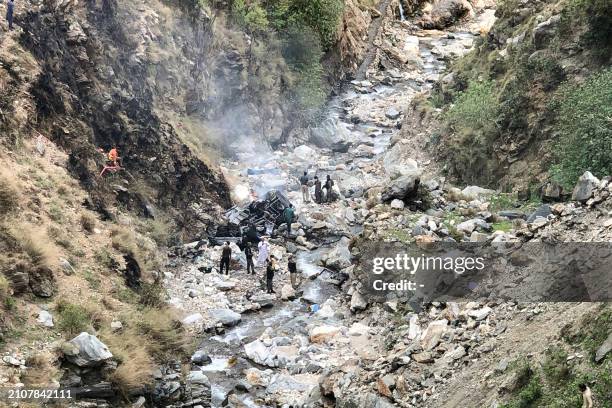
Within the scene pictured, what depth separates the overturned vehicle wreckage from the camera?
16922 millimetres

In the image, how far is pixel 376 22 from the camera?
124ft

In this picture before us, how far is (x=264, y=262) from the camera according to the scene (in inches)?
620

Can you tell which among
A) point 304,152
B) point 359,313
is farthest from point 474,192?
point 304,152

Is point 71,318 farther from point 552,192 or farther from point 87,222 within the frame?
point 552,192

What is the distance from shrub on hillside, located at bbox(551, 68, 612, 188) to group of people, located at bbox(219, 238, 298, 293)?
641 centimetres

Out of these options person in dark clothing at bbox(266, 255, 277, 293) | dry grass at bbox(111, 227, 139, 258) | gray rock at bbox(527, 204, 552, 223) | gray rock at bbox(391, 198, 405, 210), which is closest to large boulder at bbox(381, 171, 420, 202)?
gray rock at bbox(391, 198, 405, 210)

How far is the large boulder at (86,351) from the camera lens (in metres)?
8.72

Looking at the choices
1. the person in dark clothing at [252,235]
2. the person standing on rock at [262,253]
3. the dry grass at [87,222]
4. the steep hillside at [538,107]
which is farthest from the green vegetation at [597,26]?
the dry grass at [87,222]

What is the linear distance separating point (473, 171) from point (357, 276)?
6154 mm

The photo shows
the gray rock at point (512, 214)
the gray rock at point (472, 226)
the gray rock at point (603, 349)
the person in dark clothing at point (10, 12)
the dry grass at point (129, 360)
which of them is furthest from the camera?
the person in dark clothing at point (10, 12)

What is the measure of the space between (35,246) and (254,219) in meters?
8.46

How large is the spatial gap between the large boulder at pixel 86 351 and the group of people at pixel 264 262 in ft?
19.3

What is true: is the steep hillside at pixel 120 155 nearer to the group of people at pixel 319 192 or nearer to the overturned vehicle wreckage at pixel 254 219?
the overturned vehicle wreckage at pixel 254 219

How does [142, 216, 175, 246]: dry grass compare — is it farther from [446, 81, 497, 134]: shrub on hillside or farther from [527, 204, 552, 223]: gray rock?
[446, 81, 497, 134]: shrub on hillside
